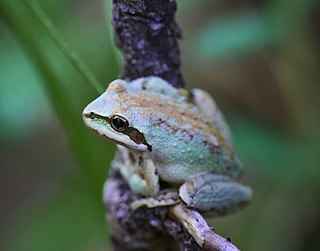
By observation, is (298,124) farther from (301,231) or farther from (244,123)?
(301,231)

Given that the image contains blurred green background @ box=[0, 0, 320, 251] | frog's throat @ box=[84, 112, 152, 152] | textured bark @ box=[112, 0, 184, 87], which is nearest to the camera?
textured bark @ box=[112, 0, 184, 87]

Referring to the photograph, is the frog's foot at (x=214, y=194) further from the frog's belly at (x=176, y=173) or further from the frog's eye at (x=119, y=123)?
the frog's eye at (x=119, y=123)

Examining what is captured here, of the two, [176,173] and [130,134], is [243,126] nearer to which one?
[176,173]

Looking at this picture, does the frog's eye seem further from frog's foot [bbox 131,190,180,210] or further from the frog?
frog's foot [bbox 131,190,180,210]

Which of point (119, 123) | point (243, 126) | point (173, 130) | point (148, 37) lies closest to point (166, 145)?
point (173, 130)

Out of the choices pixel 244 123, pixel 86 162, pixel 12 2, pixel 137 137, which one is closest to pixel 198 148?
pixel 137 137

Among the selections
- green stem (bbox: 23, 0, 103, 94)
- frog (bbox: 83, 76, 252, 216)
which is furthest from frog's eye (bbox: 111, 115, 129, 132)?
green stem (bbox: 23, 0, 103, 94)

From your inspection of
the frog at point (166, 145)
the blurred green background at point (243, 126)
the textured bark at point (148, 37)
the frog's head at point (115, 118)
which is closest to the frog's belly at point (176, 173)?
the frog at point (166, 145)
